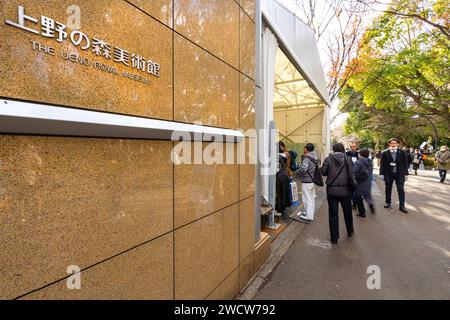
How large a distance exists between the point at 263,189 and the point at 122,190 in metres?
3.49

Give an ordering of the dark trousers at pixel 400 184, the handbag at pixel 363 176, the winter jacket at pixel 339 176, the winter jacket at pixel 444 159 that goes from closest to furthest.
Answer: the winter jacket at pixel 339 176 < the handbag at pixel 363 176 < the dark trousers at pixel 400 184 < the winter jacket at pixel 444 159

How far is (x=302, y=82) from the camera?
938 centimetres

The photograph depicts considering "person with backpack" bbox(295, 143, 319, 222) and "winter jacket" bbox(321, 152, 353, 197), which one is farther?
"person with backpack" bbox(295, 143, 319, 222)

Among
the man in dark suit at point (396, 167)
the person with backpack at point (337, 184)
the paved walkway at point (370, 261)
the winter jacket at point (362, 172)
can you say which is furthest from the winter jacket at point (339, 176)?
the man in dark suit at point (396, 167)

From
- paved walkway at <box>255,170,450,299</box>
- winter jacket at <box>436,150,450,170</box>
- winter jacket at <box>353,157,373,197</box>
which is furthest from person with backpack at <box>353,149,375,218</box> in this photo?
winter jacket at <box>436,150,450,170</box>

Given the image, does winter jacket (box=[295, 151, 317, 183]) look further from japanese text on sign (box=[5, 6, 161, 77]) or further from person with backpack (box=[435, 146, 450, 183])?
person with backpack (box=[435, 146, 450, 183])

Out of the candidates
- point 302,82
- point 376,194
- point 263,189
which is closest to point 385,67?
point 302,82

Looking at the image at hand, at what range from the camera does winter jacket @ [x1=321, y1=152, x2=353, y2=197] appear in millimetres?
→ 4336

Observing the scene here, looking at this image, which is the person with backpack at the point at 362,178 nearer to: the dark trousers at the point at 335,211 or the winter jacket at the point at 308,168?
the winter jacket at the point at 308,168

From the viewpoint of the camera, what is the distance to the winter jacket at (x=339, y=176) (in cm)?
434

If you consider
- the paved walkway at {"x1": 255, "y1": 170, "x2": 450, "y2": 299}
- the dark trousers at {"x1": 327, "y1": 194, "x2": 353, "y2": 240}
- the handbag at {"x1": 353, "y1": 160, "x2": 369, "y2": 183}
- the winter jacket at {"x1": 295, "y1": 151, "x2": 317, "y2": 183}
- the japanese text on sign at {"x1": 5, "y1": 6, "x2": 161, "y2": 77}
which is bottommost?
the paved walkway at {"x1": 255, "y1": 170, "x2": 450, "y2": 299}

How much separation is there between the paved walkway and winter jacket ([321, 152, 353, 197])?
→ 1.01 meters

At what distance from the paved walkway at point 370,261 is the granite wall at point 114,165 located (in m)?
1.28
